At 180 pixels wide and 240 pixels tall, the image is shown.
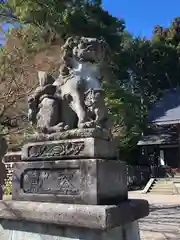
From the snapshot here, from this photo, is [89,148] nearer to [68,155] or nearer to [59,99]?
[68,155]

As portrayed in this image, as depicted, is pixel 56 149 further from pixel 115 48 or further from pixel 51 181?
pixel 115 48

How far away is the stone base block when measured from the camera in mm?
2262

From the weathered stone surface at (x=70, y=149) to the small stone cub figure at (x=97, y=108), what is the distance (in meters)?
0.20

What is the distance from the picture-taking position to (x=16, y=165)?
295 cm

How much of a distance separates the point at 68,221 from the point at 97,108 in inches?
41.3

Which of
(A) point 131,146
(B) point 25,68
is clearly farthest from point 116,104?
(B) point 25,68

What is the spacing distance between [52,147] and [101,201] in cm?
70

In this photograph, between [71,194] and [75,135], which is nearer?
[71,194]

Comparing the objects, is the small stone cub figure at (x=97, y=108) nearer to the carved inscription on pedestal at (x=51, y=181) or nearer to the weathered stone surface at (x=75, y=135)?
the weathered stone surface at (x=75, y=135)

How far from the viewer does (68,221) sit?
2355 mm

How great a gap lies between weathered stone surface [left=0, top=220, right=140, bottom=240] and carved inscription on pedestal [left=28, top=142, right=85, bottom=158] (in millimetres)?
633

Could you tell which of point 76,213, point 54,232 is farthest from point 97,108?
point 54,232

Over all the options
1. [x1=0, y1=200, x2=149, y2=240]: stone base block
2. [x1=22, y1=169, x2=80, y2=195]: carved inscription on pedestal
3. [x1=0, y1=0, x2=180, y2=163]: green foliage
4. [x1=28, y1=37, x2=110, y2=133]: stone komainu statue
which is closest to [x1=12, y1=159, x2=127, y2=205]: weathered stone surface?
[x1=22, y1=169, x2=80, y2=195]: carved inscription on pedestal

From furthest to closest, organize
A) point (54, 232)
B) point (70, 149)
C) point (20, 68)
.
A: 1. point (20, 68)
2. point (70, 149)
3. point (54, 232)
